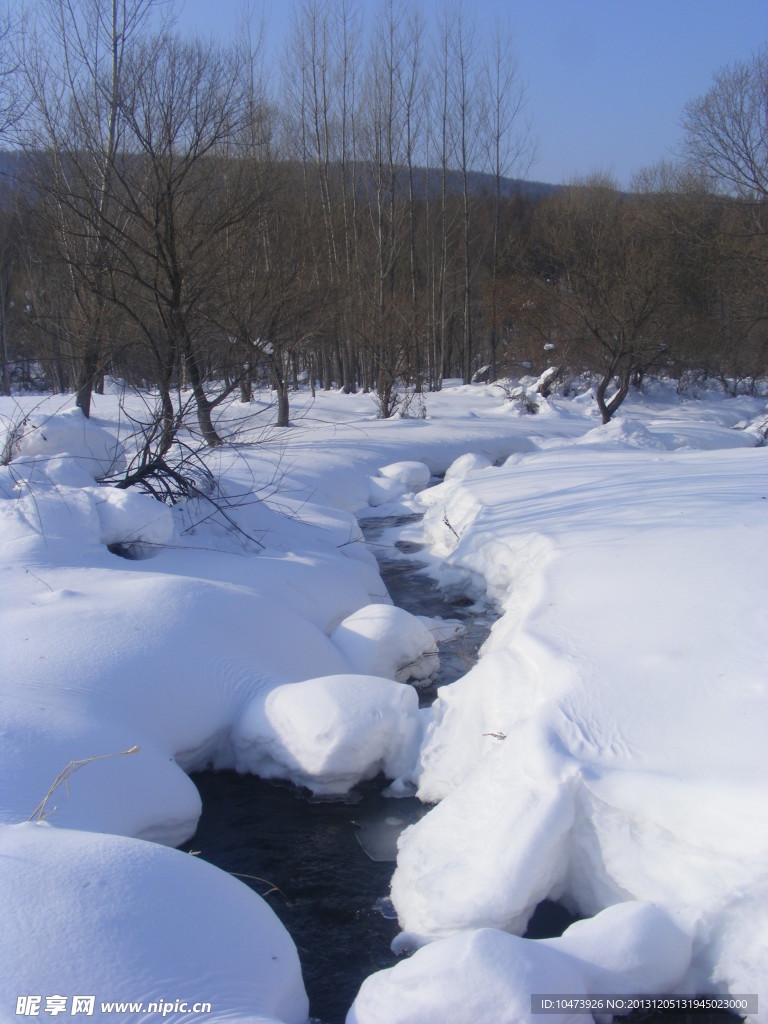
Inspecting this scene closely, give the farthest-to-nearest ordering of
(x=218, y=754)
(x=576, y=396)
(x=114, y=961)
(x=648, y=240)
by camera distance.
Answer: (x=576, y=396), (x=648, y=240), (x=218, y=754), (x=114, y=961)

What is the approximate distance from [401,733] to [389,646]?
1.03 meters

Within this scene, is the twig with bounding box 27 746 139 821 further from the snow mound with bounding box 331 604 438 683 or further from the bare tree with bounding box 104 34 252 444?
the bare tree with bounding box 104 34 252 444

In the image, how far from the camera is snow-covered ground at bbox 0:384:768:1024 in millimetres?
2316

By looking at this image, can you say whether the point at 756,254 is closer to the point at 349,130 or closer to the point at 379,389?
the point at 379,389

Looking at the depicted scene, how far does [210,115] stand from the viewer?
10406 millimetres

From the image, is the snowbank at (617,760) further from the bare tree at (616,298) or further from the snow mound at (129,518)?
the bare tree at (616,298)

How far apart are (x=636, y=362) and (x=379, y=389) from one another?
6.53m

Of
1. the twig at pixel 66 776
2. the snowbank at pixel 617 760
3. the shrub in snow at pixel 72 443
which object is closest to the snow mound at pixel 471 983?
the snowbank at pixel 617 760

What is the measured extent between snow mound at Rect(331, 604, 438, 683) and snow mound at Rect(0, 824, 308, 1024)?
87.6 inches

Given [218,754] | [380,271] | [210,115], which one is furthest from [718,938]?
[380,271]

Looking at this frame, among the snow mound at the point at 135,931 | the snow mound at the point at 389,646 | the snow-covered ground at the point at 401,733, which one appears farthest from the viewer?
the snow mound at the point at 389,646

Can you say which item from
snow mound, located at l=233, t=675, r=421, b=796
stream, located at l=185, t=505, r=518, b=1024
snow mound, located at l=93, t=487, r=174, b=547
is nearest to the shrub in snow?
snow mound, located at l=93, t=487, r=174, b=547

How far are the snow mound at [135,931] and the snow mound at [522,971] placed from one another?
0.34 m

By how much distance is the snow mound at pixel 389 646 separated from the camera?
4.85 meters
